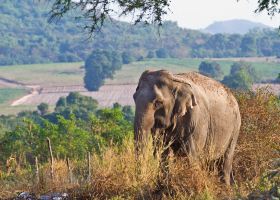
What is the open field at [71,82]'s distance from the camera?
15688cm

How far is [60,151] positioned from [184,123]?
83.7 feet

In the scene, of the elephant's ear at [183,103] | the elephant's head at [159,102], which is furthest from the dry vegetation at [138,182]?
the elephant's ear at [183,103]

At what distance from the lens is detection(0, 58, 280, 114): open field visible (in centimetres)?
15688

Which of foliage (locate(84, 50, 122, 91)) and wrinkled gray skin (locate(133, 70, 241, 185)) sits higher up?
wrinkled gray skin (locate(133, 70, 241, 185))

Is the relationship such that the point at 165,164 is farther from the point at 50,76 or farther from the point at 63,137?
the point at 50,76

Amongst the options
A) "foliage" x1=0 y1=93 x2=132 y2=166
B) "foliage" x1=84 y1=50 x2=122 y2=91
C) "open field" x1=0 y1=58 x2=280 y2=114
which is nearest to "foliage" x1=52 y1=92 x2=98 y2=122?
"open field" x1=0 y1=58 x2=280 y2=114

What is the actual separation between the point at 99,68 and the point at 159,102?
6556 inches

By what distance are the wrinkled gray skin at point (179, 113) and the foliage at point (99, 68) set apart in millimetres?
157328

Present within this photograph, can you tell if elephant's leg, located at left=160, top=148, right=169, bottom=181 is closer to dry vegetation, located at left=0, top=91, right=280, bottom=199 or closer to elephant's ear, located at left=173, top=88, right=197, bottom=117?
→ dry vegetation, located at left=0, top=91, right=280, bottom=199

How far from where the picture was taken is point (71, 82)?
17912 cm

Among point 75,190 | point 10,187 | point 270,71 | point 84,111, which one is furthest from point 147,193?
point 270,71

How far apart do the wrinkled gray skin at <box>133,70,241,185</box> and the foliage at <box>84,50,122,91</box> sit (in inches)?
6194

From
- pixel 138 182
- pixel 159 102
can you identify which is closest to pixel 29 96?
pixel 159 102

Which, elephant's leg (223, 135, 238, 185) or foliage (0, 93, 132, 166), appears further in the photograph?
foliage (0, 93, 132, 166)
